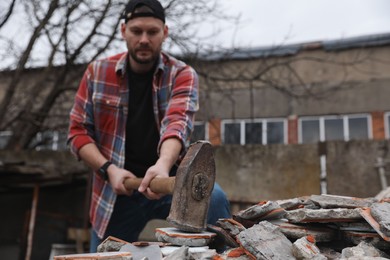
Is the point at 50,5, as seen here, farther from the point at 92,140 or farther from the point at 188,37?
the point at 92,140

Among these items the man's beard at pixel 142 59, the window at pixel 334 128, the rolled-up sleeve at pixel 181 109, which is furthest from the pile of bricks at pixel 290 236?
the window at pixel 334 128

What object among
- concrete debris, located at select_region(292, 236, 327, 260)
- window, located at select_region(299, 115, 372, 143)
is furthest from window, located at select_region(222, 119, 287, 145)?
concrete debris, located at select_region(292, 236, 327, 260)

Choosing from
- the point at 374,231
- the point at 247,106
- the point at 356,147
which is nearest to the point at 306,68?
the point at 247,106

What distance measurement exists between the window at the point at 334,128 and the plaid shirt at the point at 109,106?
904 cm

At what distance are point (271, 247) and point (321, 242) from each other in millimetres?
427

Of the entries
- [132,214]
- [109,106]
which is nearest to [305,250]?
[132,214]

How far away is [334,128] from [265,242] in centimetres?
1054

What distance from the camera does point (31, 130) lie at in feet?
22.4

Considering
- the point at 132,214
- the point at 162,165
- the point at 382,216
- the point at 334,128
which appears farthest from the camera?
the point at 334,128

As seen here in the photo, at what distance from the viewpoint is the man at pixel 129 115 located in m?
2.69

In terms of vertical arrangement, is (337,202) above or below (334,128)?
below

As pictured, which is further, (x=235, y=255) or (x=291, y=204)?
(x=291, y=204)

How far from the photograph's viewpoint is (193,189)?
5.89 feet

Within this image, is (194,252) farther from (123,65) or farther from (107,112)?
(123,65)
